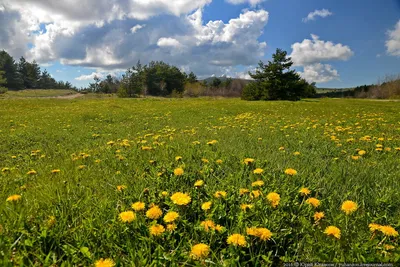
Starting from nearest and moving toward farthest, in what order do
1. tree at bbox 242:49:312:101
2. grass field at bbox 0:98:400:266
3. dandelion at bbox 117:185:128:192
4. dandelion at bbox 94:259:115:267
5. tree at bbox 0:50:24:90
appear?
1. dandelion at bbox 94:259:115:267
2. grass field at bbox 0:98:400:266
3. dandelion at bbox 117:185:128:192
4. tree at bbox 242:49:312:101
5. tree at bbox 0:50:24:90

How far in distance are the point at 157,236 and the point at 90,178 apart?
160cm

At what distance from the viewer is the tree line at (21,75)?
72.9 meters

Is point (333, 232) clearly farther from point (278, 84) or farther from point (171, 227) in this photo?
point (278, 84)

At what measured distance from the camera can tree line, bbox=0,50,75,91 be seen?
7294cm

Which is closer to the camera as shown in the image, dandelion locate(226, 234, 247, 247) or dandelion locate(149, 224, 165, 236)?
dandelion locate(226, 234, 247, 247)

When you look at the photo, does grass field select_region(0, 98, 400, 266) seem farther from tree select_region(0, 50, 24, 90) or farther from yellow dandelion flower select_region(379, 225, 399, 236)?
tree select_region(0, 50, 24, 90)

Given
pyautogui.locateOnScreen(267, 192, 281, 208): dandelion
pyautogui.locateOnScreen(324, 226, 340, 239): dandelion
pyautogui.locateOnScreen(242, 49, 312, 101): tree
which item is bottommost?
pyautogui.locateOnScreen(324, 226, 340, 239): dandelion

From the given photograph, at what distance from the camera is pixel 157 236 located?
1.63m

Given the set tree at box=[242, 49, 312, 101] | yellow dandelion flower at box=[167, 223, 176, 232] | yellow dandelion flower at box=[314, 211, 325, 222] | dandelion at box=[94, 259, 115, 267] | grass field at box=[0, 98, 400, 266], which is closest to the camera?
dandelion at box=[94, 259, 115, 267]

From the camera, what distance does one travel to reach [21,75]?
80.1 metres

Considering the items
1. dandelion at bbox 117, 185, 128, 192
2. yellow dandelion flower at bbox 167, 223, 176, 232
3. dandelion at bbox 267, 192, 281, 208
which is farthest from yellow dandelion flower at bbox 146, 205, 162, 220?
dandelion at bbox 267, 192, 281, 208

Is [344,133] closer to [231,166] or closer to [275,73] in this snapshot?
[231,166]

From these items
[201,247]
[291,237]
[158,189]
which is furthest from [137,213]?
[291,237]

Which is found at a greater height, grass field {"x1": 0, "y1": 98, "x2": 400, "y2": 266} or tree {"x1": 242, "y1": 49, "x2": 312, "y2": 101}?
tree {"x1": 242, "y1": 49, "x2": 312, "y2": 101}
